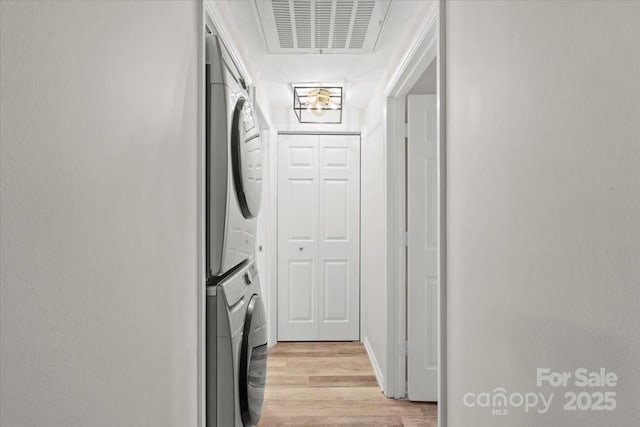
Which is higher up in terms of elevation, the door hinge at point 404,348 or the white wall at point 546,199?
the white wall at point 546,199

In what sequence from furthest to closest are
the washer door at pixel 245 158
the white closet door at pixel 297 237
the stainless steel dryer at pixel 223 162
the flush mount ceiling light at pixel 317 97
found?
1. the white closet door at pixel 297 237
2. the flush mount ceiling light at pixel 317 97
3. the washer door at pixel 245 158
4. the stainless steel dryer at pixel 223 162

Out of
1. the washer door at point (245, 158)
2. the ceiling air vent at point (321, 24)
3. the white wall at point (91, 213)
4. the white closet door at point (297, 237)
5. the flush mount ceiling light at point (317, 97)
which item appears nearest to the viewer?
the white wall at point (91, 213)

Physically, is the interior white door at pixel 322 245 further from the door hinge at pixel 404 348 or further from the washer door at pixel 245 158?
the washer door at pixel 245 158

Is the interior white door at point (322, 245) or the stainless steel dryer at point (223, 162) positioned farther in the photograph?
the interior white door at point (322, 245)

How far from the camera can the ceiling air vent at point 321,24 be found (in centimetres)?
227

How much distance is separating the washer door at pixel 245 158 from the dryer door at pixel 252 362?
0.49 metres

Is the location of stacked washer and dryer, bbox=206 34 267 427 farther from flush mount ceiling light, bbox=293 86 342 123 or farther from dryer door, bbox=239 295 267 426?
flush mount ceiling light, bbox=293 86 342 123

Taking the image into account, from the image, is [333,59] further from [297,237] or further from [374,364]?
[374,364]

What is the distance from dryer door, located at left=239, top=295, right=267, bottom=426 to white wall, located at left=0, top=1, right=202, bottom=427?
21.1 inches

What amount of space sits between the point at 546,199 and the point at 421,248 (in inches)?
91.8

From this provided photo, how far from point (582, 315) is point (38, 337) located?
0.95m

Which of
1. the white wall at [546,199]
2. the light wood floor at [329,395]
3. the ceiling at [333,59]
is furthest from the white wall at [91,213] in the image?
the light wood floor at [329,395]

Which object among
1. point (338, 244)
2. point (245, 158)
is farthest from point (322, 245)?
point (245, 158)

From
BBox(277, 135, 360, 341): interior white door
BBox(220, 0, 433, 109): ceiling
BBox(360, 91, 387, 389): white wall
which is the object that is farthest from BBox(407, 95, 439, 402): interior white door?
BBox(277, 135, 360, 341): interior white door
